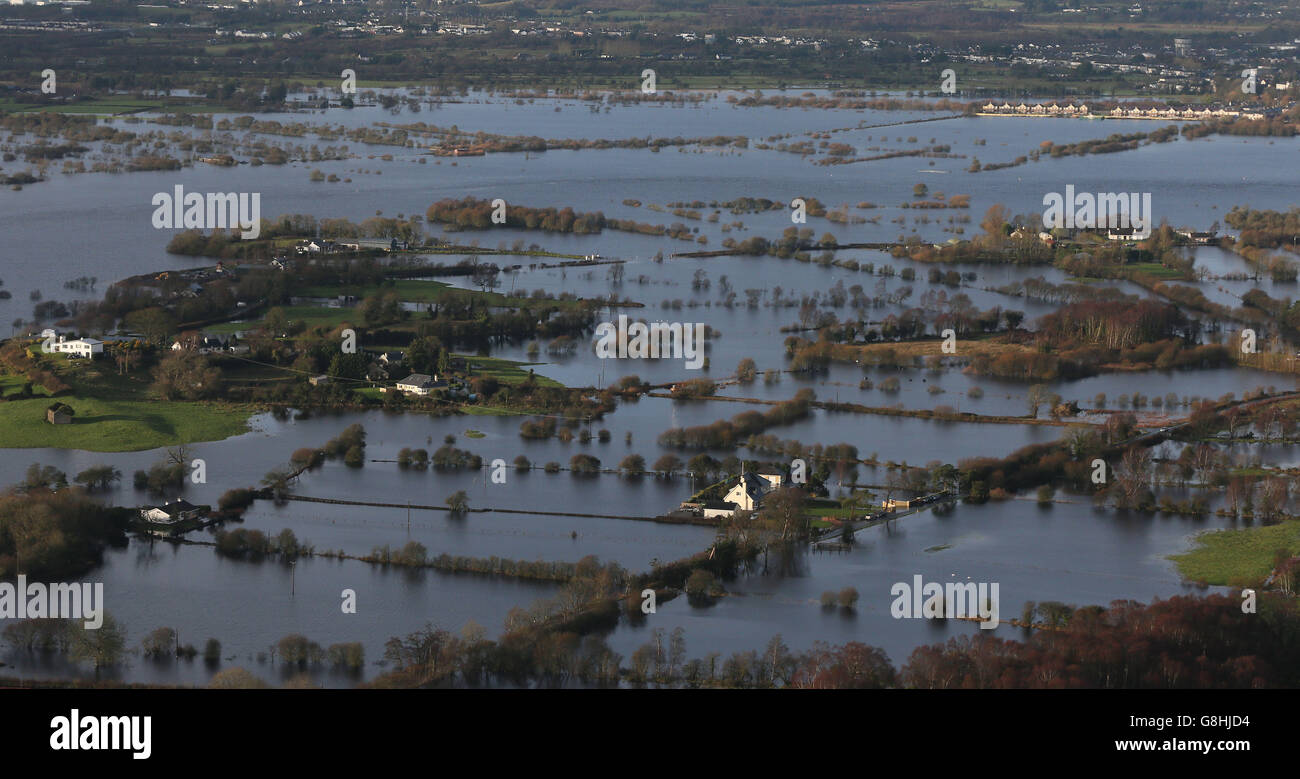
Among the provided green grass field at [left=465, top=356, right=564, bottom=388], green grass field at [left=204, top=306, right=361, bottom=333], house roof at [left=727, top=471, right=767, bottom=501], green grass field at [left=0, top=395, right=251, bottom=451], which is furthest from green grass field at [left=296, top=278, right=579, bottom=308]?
house roof at [left=727, top=471, right=767, bottom=501]

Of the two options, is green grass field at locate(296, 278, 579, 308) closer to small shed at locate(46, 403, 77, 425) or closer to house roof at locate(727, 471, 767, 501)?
small shed at locate(46, 403, 77, 425)

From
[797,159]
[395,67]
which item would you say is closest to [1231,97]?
[797,159]

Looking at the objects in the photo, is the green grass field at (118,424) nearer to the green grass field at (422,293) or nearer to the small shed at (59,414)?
the small shed at (59,414)

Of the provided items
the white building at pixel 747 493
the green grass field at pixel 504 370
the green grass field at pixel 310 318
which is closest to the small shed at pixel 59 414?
the green grass field at pixel 310 318

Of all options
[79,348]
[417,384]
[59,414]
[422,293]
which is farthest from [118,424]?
[422,293]

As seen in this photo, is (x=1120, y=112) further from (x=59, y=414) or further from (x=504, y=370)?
(x=59, y=414)
